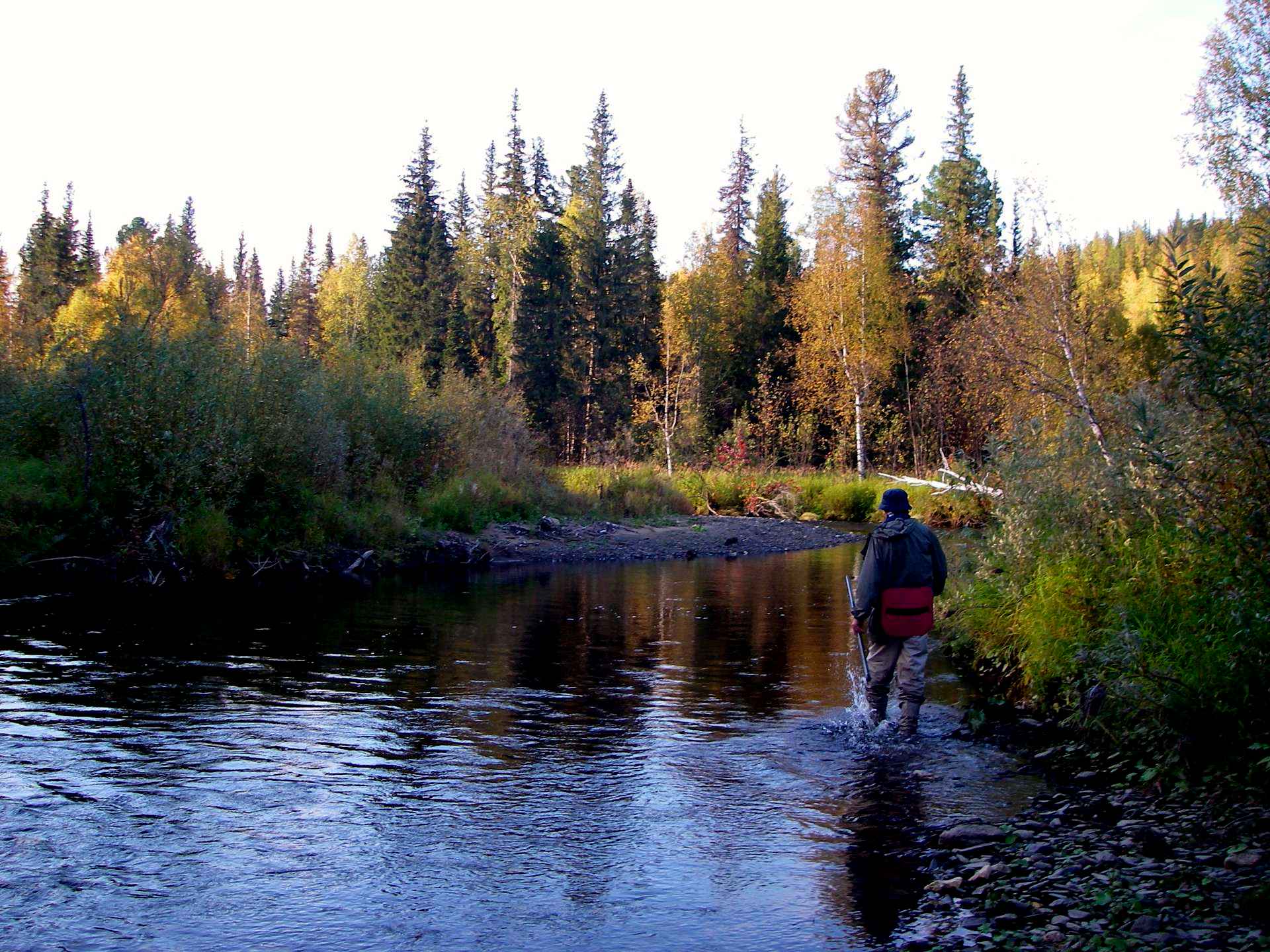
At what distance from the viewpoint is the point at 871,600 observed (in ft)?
31.5

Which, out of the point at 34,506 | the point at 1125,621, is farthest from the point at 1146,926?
the point at 34,506

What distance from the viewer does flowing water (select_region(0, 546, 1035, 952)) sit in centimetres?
568

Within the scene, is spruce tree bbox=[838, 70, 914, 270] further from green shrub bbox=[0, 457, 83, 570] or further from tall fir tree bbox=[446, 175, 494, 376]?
green shrub bbox=[0, 457, 83, 570]

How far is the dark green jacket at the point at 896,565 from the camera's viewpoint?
31.3 ft

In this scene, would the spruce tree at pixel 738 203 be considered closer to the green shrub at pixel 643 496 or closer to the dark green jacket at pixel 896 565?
the green shrub at pixel 643 496

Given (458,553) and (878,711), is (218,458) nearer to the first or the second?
(458,553)

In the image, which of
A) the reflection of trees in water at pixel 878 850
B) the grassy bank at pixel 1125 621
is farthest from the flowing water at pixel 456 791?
the grassy bank at pixel 1125 621

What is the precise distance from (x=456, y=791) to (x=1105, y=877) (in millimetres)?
4626

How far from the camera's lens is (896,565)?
376 inches

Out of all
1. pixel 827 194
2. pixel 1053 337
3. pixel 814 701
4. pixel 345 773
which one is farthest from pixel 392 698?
pixel 827 194

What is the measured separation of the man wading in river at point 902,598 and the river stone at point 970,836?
8.91 ft

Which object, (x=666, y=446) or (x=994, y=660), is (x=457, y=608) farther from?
(x=666, y=446)

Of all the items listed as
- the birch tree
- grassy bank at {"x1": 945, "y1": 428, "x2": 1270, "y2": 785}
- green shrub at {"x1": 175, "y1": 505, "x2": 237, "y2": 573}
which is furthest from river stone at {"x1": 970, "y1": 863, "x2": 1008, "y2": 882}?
the birch tree

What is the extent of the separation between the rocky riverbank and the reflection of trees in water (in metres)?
0.14
